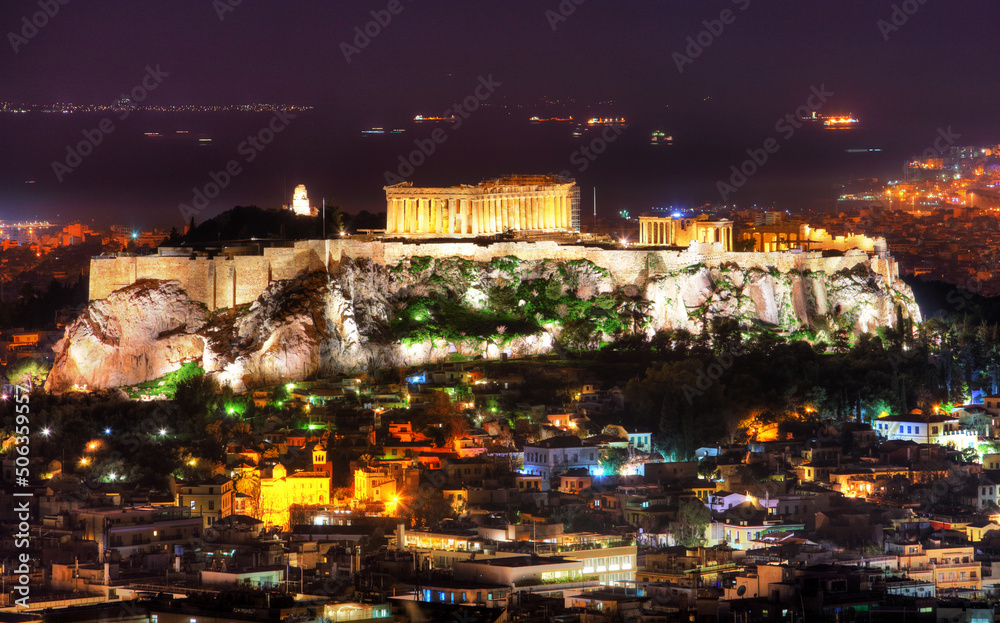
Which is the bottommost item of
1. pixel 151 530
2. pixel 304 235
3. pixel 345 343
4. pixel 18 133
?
pixel 151 530

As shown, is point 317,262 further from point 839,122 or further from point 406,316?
point 839,122

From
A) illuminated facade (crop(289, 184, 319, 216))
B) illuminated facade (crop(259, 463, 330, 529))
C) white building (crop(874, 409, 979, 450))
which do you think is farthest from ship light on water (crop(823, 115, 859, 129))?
illuminated facade (crop(259, 463, 330, 529))

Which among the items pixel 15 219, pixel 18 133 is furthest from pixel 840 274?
pixel 15 219

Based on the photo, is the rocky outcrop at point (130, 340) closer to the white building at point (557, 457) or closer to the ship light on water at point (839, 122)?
the white building at point (557, 457)

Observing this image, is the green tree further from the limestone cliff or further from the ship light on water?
the ship light on water

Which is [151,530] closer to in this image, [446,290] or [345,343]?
[345,343]

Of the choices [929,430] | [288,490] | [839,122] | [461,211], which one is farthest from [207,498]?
[839,122]
